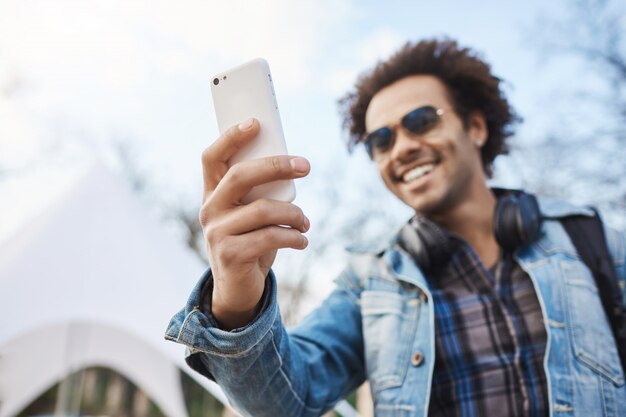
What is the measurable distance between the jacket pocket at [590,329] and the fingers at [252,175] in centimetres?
78

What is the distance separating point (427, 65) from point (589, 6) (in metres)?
4.13

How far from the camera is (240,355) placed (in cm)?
71

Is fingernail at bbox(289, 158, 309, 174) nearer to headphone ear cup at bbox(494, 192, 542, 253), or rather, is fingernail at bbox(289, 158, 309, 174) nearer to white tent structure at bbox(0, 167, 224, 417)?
headphone ear cup at bbox(494, 192, 542, 253)

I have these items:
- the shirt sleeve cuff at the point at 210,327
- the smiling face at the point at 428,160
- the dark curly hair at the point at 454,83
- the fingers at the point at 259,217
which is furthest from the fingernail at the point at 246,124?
the dark curly hair at the point at 454,83

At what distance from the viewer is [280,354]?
0.79 meters

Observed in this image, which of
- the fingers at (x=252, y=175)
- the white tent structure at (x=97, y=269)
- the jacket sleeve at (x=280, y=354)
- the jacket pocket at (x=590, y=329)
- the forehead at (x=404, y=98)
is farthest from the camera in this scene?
the white tent structure at (x=97, y=269)

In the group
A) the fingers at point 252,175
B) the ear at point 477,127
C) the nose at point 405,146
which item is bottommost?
the fingers at point 252,175

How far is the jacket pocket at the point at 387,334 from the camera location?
40.7 inches

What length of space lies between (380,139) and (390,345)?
626mm

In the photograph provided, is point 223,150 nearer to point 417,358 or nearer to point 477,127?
point 417,358

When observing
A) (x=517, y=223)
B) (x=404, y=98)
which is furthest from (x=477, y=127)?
(x=517, y=223)

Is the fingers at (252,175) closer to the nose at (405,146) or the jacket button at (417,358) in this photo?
the jacket button at (417,358)

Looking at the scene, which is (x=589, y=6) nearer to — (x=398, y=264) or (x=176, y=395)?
(x=398, y=264)

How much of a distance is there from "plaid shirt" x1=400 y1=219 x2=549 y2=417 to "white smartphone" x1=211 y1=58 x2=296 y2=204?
64cm
